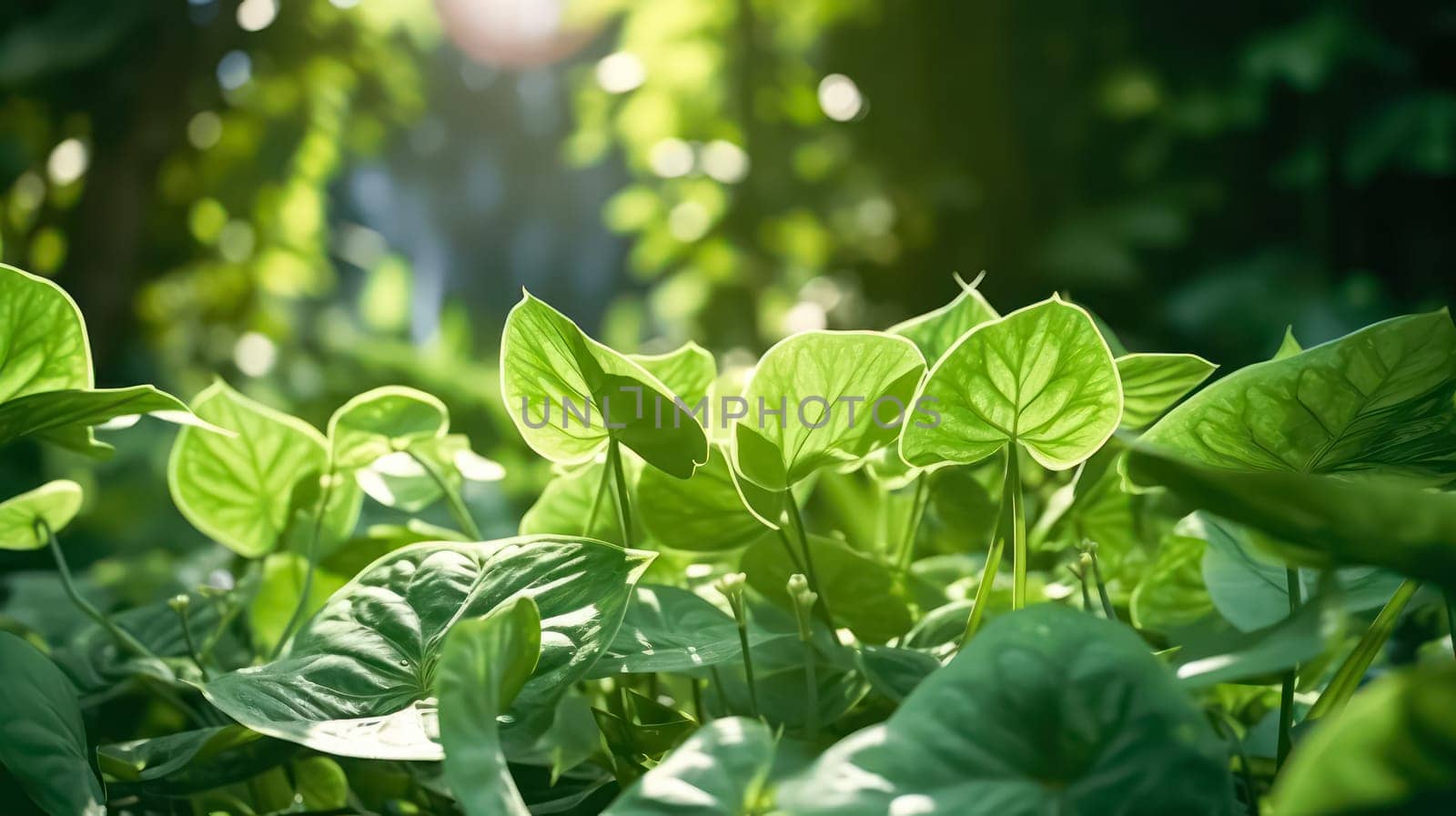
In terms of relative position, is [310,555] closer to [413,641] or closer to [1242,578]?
[413,641]

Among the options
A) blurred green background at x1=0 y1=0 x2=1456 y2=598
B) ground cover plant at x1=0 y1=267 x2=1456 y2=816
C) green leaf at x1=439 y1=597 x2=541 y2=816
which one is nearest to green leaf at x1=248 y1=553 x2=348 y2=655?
ground cover plant at x1=0 y1=267 x2=1456 y2=816

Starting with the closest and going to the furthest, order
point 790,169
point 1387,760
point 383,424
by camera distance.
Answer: point 1387,760, point 383,424, point 790,169

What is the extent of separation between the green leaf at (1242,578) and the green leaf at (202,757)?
0.15 metres

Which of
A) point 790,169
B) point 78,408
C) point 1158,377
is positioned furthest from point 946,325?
point 790,169

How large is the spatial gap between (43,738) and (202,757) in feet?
0.08

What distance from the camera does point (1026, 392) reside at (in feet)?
0.43

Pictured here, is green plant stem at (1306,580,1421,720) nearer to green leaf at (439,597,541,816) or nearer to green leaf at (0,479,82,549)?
green leaf at (439,597,541,816)

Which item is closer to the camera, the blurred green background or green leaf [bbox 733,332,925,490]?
green leaf [bbox 733,332,925,490]

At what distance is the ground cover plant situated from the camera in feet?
0.32

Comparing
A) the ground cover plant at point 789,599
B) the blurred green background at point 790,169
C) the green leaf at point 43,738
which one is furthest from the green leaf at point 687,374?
the blurred green background at point 790,169

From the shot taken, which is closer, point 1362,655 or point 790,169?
point 1362,655

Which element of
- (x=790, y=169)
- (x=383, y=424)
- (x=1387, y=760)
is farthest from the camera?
(x=790, y=169)

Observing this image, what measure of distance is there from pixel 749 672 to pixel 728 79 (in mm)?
1683

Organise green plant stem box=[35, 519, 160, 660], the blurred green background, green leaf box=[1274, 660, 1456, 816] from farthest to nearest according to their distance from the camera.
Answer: the blurred green background → green plant stem box=[35, 519, 160, 660] → green leaf box=[1274, 660, 1456, 816]
